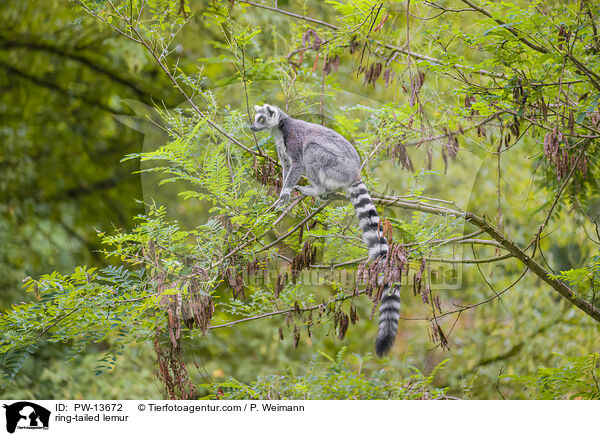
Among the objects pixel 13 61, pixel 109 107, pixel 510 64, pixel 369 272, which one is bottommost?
pixel 369 272

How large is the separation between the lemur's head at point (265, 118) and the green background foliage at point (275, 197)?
0.11m

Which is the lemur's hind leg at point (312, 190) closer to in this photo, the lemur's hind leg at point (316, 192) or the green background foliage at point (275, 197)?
the lemur's hind leg at point (316, 192)

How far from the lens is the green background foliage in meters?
2.27

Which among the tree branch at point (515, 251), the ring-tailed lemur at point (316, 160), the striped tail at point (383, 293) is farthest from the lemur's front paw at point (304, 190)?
the tree branch at point (515, 251)

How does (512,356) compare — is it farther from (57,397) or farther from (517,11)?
(57,397)

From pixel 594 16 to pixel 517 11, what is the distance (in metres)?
0.41

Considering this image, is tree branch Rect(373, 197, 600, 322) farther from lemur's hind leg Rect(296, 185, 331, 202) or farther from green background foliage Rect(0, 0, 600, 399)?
lemur's hind leg Rect(296, 185, 331, 202)

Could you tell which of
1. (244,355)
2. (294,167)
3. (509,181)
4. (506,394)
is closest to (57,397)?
(244,355)

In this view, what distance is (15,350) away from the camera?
2357 mm

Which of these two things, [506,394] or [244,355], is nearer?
[506,394]
